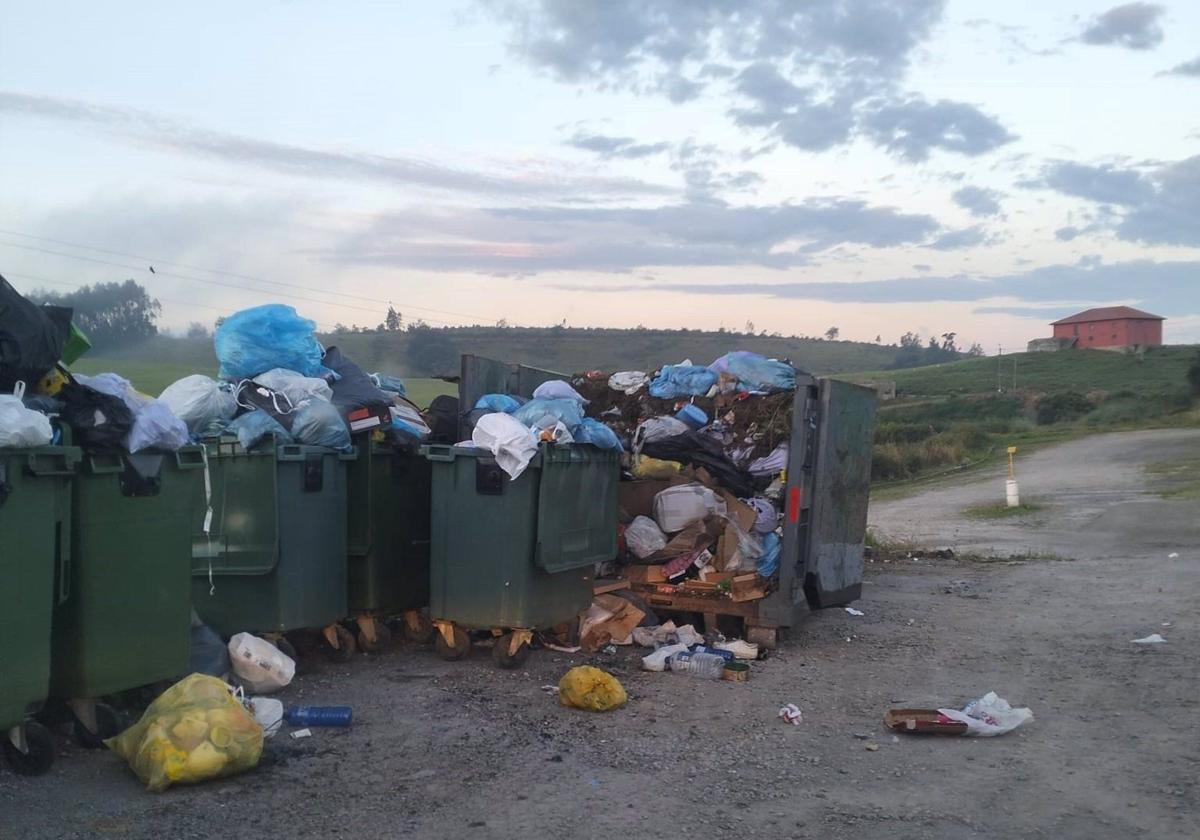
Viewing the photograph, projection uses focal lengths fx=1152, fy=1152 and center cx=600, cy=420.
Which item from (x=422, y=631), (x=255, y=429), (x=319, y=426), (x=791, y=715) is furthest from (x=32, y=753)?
(x=791, y=715)

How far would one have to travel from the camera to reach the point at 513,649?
6.58 m

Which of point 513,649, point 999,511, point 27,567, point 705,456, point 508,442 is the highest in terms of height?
point 508,442

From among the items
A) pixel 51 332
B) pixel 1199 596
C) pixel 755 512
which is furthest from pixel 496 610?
pixel 1199 596

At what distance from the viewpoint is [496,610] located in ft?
21.5

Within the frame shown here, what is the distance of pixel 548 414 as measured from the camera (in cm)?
698

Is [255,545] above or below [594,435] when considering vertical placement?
below

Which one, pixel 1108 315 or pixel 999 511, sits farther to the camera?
pixel 1108 315

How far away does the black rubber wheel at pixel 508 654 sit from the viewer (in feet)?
21.6

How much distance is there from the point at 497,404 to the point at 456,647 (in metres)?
1.54

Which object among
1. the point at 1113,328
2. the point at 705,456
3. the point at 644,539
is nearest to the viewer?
the point at 644,539

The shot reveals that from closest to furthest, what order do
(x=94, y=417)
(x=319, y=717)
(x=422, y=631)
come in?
(x=94, y=417) < (x=319, y=717) < (x=422, y=631)

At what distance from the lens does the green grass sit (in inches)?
703

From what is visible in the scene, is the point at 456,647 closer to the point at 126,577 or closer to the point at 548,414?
the point at 548,414

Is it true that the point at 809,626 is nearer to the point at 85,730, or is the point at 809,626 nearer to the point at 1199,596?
the point at 1199,596
